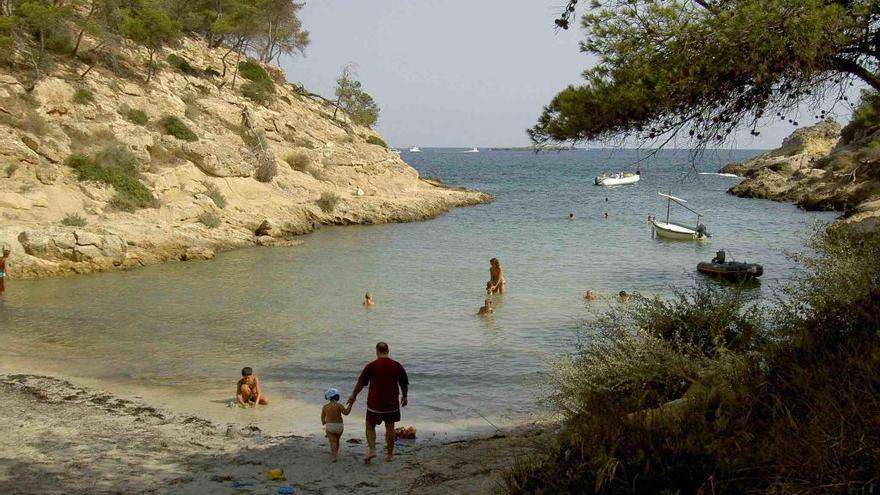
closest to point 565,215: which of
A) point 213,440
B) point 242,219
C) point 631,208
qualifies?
point 631,208

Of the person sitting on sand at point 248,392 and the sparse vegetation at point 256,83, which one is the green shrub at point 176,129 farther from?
the person sitting on sand at point 248,392

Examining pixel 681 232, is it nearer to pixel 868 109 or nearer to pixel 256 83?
pixel 868 109

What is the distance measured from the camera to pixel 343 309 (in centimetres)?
2084

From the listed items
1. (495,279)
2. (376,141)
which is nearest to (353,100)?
(376,141)

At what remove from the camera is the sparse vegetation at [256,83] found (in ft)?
156

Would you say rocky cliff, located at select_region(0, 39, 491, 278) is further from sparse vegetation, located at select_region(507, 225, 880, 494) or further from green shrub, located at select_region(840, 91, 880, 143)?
green shrub, located at select_region(840, 91, 880, 143)

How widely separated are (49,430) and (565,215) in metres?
41.6

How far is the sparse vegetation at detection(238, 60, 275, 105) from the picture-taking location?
4744cm

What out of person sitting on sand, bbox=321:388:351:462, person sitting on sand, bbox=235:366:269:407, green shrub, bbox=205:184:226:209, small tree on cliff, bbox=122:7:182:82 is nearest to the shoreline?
green shrub, bbox=205:184:226:209

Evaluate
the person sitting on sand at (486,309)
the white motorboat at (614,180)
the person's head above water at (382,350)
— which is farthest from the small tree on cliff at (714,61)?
the white motorboat at (614,180)

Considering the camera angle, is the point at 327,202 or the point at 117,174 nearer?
the point at 117,174

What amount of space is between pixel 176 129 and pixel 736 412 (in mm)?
34322

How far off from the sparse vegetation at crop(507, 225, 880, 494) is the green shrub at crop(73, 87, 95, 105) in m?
30.9

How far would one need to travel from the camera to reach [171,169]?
34094 millimetres
